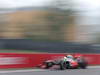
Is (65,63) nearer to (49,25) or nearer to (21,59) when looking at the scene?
(21,59)

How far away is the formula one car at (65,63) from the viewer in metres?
14.3

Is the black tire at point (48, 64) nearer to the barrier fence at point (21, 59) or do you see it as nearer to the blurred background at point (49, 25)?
the barrier fence at point (21, 59)

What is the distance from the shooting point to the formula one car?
564 inches

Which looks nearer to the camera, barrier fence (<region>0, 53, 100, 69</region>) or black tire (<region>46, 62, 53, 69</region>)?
black tire (<region>46, 62, 53, 69</region>)

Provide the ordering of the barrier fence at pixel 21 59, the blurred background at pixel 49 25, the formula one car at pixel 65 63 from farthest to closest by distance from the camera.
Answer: the blurred background at pixel 49 25, the barrier fence at pixel 21 59, the formula one car at pixel 65 63

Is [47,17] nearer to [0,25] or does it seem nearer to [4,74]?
[0,25]

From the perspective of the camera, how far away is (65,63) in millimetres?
14625

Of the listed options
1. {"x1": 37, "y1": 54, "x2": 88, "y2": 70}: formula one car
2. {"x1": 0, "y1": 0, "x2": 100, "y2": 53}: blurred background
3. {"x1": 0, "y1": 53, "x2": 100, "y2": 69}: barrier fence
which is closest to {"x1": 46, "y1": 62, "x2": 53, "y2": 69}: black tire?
{"x1": 37, "y1": 54, "x2": 88, "y2": 70}: formula one car

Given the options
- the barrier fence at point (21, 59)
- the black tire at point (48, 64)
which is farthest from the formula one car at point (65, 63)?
the barrier fence at point (21, 59)

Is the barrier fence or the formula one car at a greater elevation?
the barrier fence

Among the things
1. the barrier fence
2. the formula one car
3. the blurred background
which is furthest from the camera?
the blurred background

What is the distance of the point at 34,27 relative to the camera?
4159 centimetres

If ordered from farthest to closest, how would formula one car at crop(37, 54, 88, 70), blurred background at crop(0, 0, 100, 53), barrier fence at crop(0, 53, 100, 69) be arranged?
blurred background at crop(0, 0, 100, 53) < barrier fence at crop(0, 53, 100, 69) < formula one car at crop(37, 54, 88, 70)

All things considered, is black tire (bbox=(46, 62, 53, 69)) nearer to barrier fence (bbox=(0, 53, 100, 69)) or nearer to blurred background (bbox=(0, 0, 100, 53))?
barrier fence (bbox=(0, 53, 100, 69))
